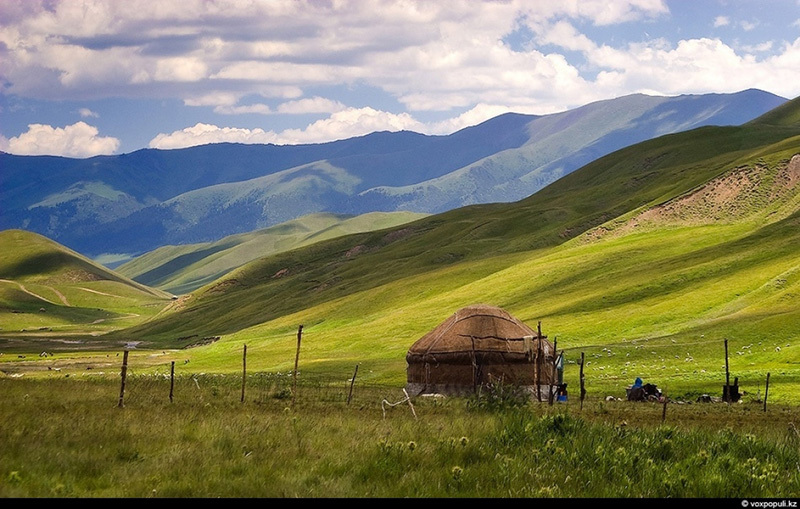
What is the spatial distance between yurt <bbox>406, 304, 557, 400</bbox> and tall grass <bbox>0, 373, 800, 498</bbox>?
1141 inches

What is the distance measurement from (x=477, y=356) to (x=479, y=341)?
35.4 inches

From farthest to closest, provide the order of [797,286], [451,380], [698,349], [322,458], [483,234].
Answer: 1. [483,234]
2. [797,286]
3. [698,349]
4. [451,380]
5. [322,458]

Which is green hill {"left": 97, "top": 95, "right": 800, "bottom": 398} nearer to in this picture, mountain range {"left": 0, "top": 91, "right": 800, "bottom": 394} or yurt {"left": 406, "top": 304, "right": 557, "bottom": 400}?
mountain range {"left": 0, "top": 91, "right": 800, "bottom": 394}

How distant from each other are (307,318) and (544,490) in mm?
121939

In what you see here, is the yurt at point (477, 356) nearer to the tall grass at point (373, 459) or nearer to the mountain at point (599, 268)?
the mountain at point (599, 268)

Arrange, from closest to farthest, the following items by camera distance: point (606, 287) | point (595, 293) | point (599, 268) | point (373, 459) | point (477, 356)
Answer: point (373, 459)
point (477, 356)
point (595, 293)
point (606, 287)
point (599, 268)

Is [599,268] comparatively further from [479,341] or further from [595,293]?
A: [479,341]

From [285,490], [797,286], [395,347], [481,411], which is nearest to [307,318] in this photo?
[395,347]

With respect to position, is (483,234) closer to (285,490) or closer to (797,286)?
(797,286)

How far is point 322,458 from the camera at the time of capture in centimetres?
1497

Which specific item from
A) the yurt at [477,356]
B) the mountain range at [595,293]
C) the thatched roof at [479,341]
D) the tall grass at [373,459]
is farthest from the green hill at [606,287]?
the tall grass at [373,459]

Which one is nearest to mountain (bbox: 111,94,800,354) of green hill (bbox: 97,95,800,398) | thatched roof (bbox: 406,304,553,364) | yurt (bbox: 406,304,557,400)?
green hill (bbox: 97,95,800,398)

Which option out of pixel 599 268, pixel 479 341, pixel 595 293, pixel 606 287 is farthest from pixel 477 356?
pixel 599 268

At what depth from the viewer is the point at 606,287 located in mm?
98312
